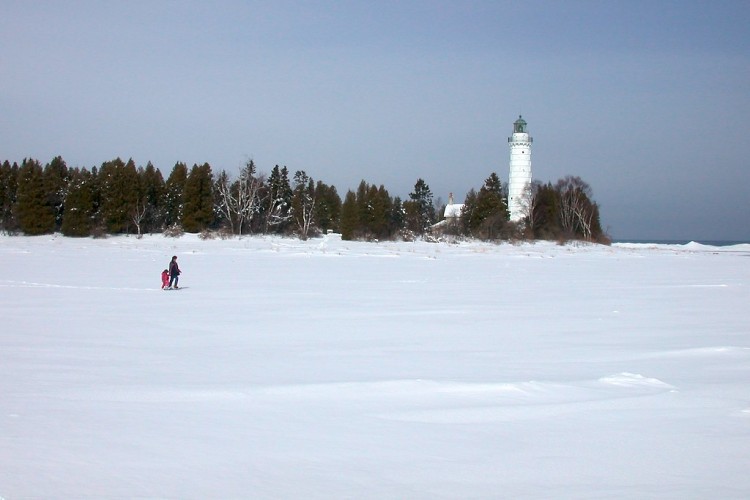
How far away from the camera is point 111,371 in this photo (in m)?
9.02

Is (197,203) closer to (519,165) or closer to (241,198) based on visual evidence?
(241,198)

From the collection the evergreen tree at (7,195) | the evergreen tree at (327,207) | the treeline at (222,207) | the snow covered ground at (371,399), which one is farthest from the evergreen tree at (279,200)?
the snow covered ground at (371,399)

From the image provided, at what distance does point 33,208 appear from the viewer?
5994cm

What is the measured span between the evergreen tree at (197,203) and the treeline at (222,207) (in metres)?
0.09

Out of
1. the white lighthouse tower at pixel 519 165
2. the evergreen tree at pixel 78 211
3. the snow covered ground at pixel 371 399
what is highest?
the white lighthouse tower at pixel 519 165

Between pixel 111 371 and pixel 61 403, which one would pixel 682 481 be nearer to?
pixel 61 403

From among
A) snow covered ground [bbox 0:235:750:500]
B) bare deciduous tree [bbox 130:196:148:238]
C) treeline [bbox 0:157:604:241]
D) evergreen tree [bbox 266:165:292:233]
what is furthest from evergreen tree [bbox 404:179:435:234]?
snow covered ground [bbox 0:235:750:500]

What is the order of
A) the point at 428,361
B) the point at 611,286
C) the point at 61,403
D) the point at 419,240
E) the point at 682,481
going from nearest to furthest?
the point at 682,481 → the point at 61,403 → the point at 428,361 → the point at 611,286 → the point at 419,240

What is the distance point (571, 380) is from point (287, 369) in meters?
3.79

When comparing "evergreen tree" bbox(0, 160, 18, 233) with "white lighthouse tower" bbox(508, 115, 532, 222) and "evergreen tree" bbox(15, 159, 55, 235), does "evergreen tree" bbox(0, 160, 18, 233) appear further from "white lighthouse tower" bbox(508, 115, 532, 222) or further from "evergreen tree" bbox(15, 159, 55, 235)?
"white lighthouse tower" bbox(508, 115, 532, 222)

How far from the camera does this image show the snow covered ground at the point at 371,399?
210 inches

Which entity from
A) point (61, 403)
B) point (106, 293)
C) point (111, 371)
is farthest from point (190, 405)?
point (106, 293)

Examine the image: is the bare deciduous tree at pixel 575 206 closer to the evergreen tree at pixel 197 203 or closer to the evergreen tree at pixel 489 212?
the evergreen tree at pixel 489 212

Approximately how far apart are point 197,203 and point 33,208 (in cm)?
1370
